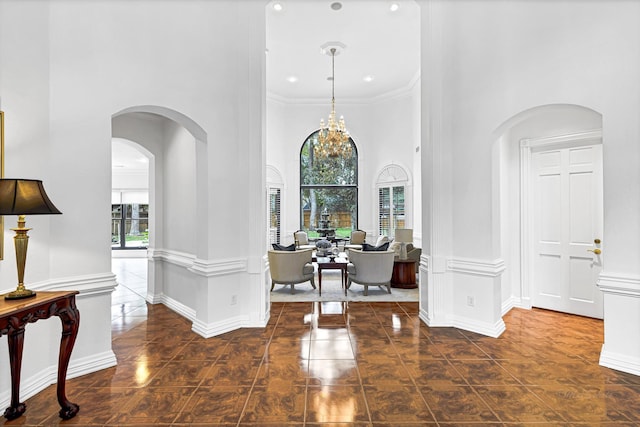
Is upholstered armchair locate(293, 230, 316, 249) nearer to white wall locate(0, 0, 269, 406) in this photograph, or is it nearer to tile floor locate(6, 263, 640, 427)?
white wall locate(0, 0, 269, 406)

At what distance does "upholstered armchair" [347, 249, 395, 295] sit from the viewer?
19.0 feet

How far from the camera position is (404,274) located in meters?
6.46

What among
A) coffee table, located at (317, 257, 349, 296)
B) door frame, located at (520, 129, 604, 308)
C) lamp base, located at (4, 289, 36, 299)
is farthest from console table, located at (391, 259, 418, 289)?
lamp base, located at (4, 289, 36, 299)

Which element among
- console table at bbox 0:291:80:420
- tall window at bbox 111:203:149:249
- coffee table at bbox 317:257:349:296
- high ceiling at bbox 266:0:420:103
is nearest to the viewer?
console table at bbox 0:291:80:420

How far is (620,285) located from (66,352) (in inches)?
182

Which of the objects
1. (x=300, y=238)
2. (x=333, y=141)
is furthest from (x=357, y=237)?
(x=333, y=141)

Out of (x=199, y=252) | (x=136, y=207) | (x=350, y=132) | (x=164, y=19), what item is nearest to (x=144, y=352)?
(x=199, y=252)

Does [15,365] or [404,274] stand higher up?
[15,365]

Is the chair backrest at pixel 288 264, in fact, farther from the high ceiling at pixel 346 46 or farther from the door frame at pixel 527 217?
the high ceiling at pixel 346 46

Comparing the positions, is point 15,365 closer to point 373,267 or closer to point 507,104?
point 373,267

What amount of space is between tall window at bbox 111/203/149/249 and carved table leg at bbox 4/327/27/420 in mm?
11757

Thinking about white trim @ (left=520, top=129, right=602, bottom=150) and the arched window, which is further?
the arched window

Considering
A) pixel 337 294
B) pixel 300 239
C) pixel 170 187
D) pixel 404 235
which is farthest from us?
pixel 300 239

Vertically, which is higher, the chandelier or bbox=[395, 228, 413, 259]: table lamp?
the chandelier
